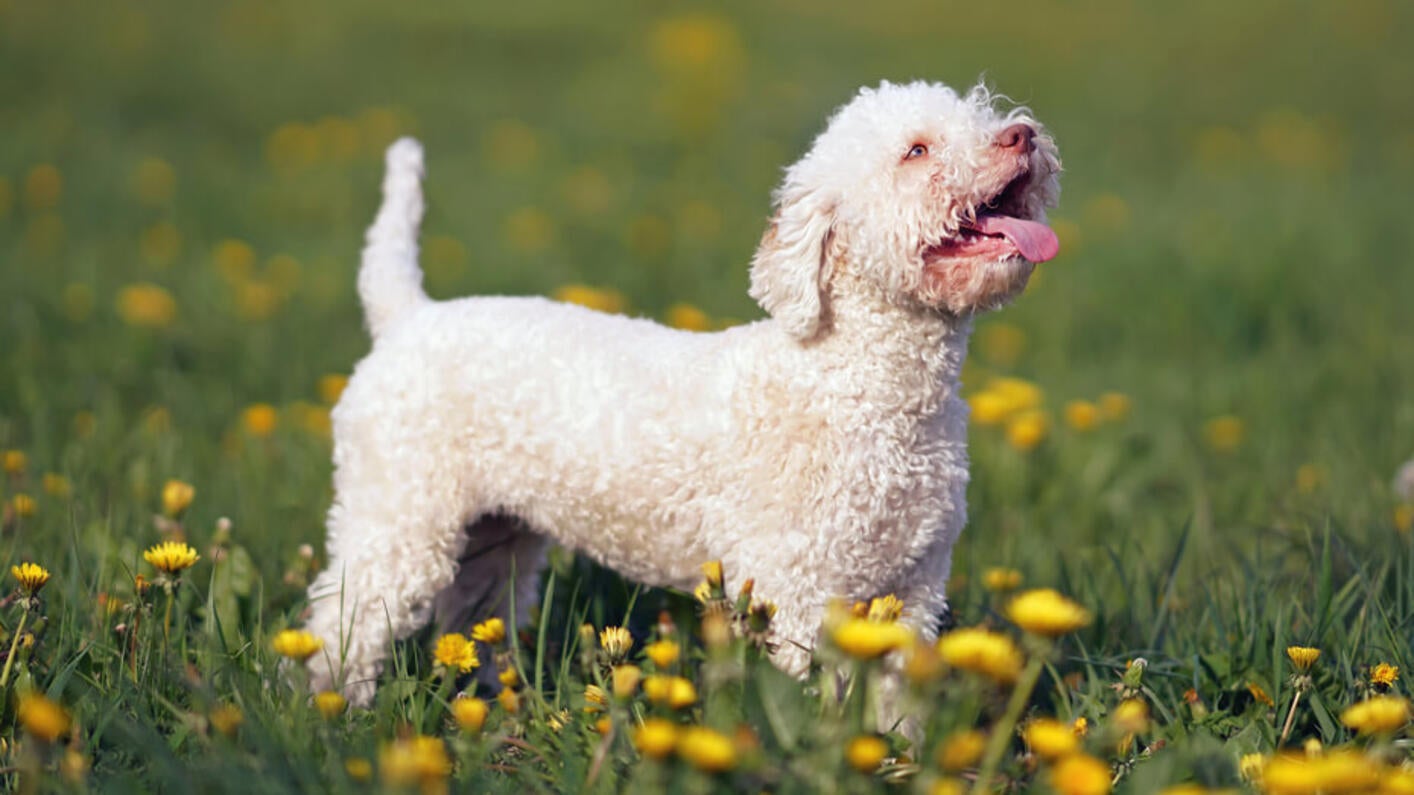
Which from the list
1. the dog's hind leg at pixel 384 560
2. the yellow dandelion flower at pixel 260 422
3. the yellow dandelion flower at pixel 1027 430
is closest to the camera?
the dog's hind leg at pixel 384 560

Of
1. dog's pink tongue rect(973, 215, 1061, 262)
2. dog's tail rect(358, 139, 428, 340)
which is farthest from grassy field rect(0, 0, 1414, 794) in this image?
dog's pink tongue rect(973, 215, 1061, 262)

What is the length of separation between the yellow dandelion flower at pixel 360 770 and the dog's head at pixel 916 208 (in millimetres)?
1270

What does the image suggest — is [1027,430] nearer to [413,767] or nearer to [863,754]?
[863,754]

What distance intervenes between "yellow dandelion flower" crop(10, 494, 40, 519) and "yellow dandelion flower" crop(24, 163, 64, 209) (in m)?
4.66

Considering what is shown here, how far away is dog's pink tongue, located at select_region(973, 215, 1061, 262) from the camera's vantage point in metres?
2.68

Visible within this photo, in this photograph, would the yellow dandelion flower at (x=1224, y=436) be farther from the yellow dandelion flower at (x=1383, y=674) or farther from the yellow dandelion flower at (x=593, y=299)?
the yellow dandelion flower at (x=1383, y=674)

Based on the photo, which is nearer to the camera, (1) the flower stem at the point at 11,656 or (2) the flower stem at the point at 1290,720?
(1) the flower stem at the point at 11,656

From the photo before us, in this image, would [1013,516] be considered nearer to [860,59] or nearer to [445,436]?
[445,436]

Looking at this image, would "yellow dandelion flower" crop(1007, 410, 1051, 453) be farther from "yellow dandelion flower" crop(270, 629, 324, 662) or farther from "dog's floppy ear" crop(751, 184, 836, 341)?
"yellow dandelion flower" crop(270, 629, 324, 662)

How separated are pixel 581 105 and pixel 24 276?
6.56m

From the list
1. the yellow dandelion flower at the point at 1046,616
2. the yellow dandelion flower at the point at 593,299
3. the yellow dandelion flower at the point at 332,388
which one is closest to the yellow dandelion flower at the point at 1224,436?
the yellow dandelion flower at the point at 593,299

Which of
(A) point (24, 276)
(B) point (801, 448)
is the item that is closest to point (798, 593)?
(B) point (801, 448)

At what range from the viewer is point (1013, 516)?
4.50 meters

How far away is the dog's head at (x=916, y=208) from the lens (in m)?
2.70
